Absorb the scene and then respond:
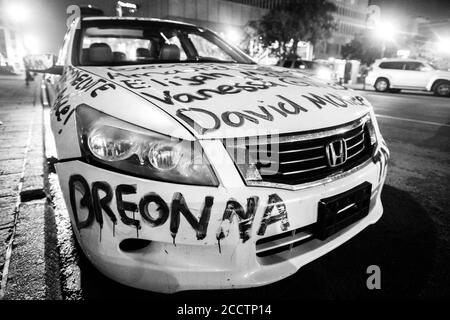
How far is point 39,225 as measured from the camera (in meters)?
2.21

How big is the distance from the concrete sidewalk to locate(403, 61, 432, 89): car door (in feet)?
54.2

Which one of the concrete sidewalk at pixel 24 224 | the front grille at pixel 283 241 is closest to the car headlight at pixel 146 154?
the front grille at pixel 283 241

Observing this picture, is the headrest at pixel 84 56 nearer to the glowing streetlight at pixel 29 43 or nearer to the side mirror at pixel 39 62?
the side mirror at pixel 39 62

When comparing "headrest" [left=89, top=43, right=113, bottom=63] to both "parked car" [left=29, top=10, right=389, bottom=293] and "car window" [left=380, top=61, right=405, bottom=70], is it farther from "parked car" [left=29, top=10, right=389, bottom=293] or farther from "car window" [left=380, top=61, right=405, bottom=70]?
"car window" [left=380, top=61, right=405, bottom=70]

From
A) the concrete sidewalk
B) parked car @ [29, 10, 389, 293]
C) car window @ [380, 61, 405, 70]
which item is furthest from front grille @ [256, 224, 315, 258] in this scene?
car window @ [380, 61, 405, 70]

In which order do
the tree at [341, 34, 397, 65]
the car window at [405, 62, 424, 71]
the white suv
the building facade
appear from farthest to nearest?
the building facade < the tree at [341, 34, 397, 65] < the car window at [405, 62, 424, 71] < the white suv

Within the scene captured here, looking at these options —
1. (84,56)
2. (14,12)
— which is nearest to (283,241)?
(84,56)

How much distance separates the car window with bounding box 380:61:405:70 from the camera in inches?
629

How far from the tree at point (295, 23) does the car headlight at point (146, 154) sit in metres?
26.9

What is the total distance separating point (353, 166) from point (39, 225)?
2.13m

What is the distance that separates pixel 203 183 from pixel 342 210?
0.75 m

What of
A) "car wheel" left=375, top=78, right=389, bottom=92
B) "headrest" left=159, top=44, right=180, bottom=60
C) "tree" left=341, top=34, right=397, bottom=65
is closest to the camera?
"headrest" left=159, top=44, right=180, bottom=60

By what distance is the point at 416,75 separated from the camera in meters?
15.2

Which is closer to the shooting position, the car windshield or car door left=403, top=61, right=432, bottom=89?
the car windshield
